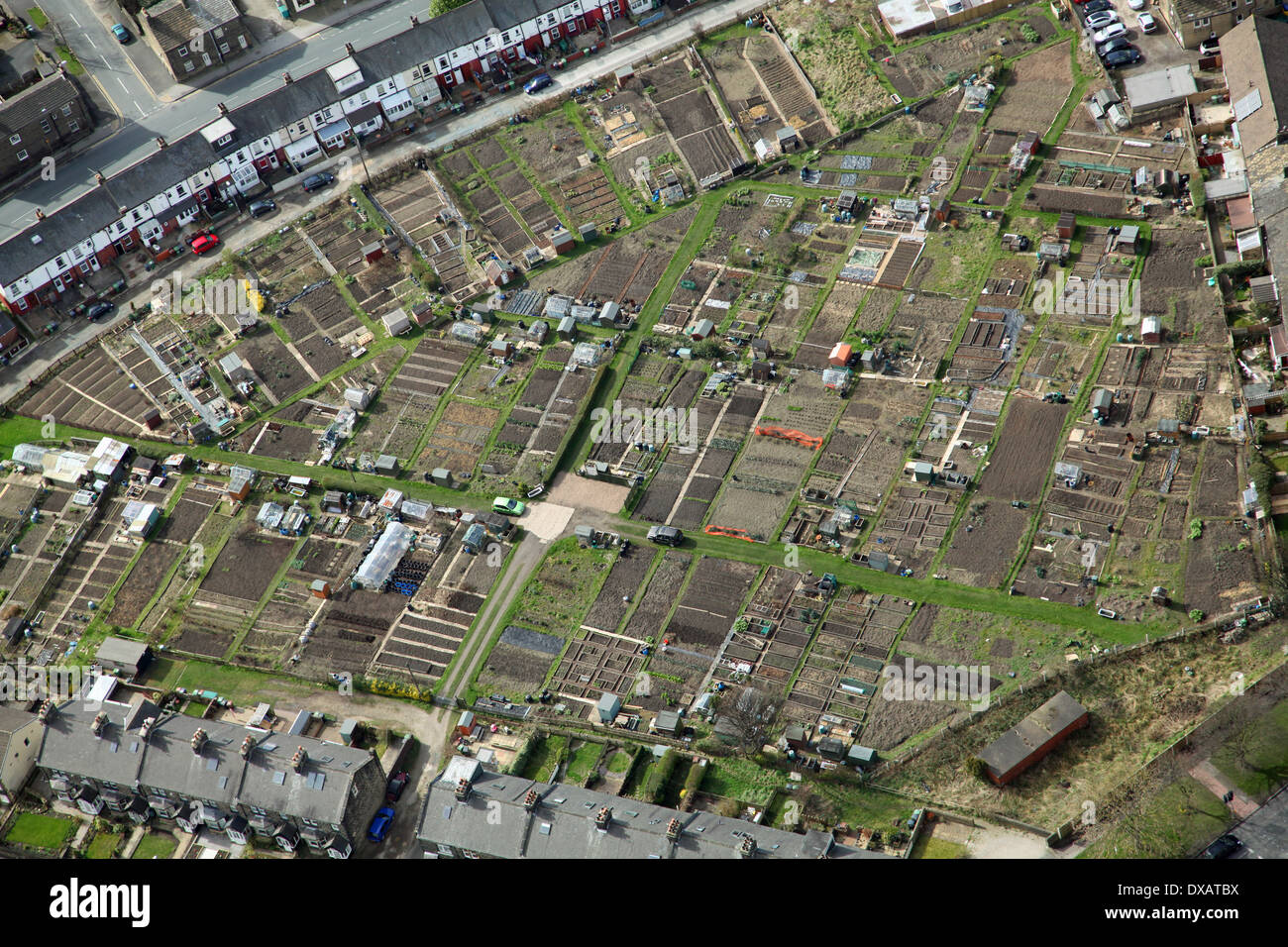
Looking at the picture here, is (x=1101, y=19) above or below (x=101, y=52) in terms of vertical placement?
below

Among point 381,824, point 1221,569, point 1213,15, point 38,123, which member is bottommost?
point 1221,569

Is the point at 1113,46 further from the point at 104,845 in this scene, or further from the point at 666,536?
the point at 104,845

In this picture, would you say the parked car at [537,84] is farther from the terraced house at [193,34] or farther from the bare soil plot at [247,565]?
the bare soil plot at [247,565]

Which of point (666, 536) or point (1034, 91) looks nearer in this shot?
point (666, 536)

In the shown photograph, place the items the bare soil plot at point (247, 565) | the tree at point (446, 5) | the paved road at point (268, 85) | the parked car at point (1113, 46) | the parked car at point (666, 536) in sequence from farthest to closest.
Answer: the tree at point (446, 5)
the paved road at point (268, 85)
the parked car at point (1113, 46)
the bare soil plot at point (247, 565)
the parked car at point (666, 536)

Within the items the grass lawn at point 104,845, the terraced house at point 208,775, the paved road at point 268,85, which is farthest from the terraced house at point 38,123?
the grass lawn at point 104,845

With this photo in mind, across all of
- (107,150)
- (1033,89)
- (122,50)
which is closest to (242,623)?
(107,150)

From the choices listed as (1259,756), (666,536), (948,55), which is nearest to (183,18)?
(948,55)
